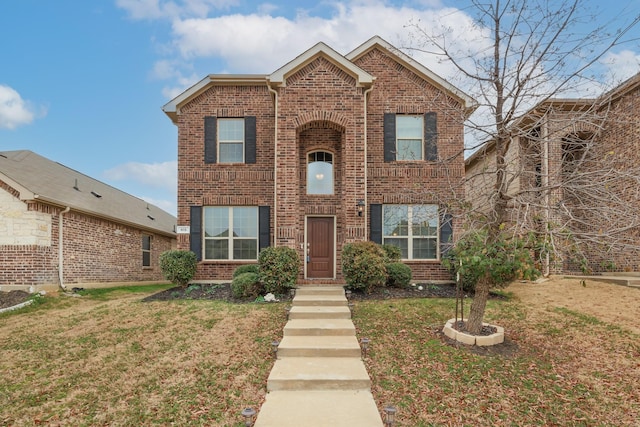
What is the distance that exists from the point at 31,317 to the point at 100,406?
18.5ft

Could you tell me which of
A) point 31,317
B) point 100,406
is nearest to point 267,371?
point 100,406

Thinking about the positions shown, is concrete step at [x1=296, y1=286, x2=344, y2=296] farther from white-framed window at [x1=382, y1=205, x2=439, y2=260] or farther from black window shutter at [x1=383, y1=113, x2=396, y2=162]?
black window shutter at [x1=383, y1=113, x2=396, y2=162]

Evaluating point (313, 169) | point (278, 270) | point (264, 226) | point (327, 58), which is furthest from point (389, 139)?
point (278, 270)

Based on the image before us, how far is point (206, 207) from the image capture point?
36.0 feet

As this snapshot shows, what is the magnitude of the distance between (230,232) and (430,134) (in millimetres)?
7153

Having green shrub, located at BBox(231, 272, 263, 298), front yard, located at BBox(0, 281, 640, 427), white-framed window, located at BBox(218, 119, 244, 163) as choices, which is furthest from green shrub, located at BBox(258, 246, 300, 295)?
white-framed window, located at BBox(218, 119, 244, 163)

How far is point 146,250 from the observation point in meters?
16.5

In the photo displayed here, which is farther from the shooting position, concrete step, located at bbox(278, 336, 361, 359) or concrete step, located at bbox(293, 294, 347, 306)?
concrete step, located at bbox(293, 294, 347, 306)

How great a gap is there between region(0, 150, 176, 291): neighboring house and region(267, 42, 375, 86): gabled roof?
26.4ft

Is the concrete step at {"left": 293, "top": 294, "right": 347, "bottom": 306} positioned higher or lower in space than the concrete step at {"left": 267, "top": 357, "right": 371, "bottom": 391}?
higher

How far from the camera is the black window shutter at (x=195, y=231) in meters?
10.8

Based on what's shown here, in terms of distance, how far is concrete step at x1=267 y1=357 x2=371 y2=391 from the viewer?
4.66 metres

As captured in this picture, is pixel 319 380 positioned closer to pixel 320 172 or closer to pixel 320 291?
pixel 320 291

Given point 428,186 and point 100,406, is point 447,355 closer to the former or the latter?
point 100,406
